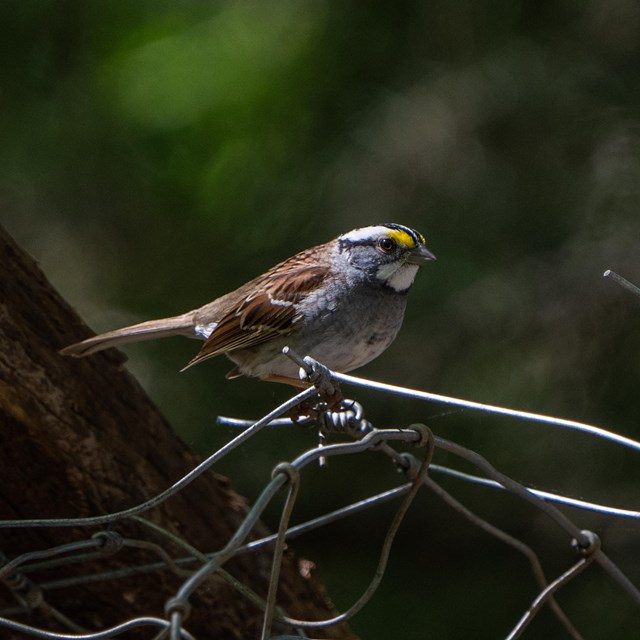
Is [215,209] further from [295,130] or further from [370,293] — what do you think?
[370,293]

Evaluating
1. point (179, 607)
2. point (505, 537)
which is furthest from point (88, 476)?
point (179, 607)

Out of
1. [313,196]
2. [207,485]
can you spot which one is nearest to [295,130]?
[313,196]

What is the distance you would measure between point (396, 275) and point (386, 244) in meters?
0.09

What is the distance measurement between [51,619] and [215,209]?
1.64 m

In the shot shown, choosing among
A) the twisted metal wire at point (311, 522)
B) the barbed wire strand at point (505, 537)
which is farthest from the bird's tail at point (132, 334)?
the barbed wire strand at point (505, 537)

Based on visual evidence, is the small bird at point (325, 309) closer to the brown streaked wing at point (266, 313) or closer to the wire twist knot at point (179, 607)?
the brown streaked wing at point (266, 313)

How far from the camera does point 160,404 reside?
375cm

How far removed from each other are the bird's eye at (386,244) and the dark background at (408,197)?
0.67 metres

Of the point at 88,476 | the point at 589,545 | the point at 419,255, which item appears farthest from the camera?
the point at 419,255

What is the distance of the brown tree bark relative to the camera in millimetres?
2264

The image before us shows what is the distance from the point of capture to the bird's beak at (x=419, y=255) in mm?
2898

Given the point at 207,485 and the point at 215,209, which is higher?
the point at 215,209

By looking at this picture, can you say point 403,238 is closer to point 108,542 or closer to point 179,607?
point 108,542

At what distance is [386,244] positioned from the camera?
2.94 m
